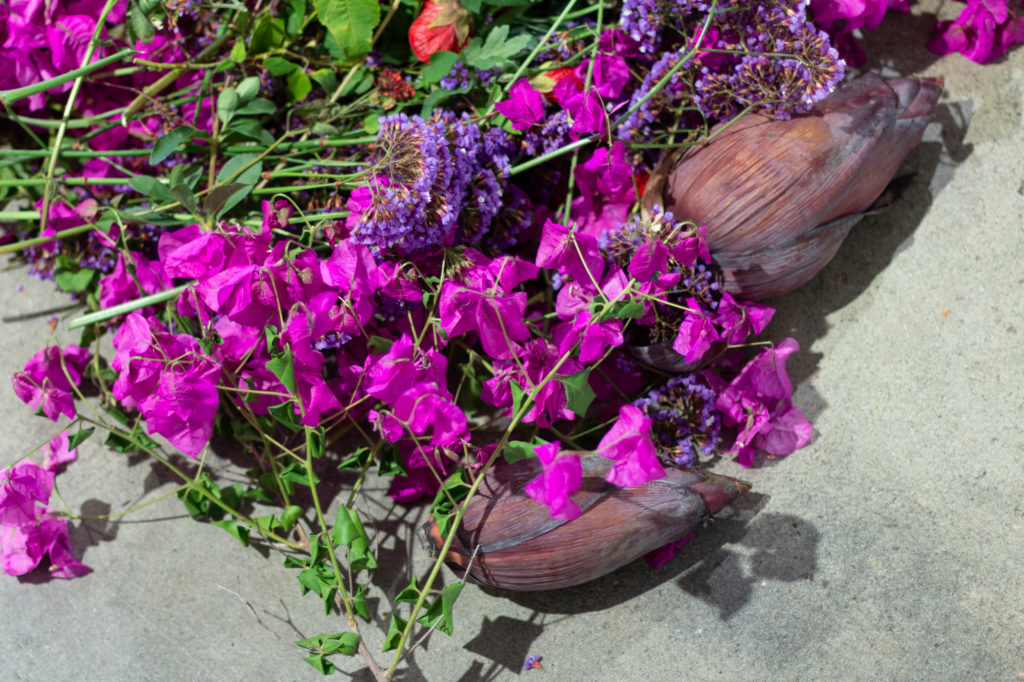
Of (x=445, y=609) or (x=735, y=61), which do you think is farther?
(x=735, y=61)

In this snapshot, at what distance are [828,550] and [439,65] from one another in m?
0.69

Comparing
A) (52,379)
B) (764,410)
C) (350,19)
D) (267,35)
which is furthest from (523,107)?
(52,379)

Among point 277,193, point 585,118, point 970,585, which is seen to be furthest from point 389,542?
point 970,585

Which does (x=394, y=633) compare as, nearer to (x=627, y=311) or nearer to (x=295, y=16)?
(x=627, y=311)

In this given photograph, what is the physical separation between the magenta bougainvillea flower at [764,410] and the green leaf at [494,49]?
428mm

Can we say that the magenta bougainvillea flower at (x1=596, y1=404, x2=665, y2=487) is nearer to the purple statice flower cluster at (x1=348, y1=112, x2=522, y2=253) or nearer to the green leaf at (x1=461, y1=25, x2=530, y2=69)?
the purple statice flower cluster at (x1=348, y1=112, x2=522, y2=253)

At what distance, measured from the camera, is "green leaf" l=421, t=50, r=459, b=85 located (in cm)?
91

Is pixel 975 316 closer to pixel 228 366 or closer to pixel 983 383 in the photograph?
pixel 983 383

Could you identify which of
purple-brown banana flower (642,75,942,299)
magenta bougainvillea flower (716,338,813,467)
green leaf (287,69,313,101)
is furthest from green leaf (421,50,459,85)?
magenta bougainvillea flower (716,338,813,467)

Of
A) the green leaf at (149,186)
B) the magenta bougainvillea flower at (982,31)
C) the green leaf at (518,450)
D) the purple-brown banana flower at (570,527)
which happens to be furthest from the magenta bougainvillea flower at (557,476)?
the magenta bougainvillea flower at (982,31)

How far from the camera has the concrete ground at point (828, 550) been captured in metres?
0.90

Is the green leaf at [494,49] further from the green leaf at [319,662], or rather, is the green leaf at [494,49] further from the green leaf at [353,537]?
the green leaf at [319,662]

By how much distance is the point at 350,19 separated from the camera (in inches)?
35.0

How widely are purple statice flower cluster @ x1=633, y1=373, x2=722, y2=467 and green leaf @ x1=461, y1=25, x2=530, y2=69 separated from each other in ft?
1.32
